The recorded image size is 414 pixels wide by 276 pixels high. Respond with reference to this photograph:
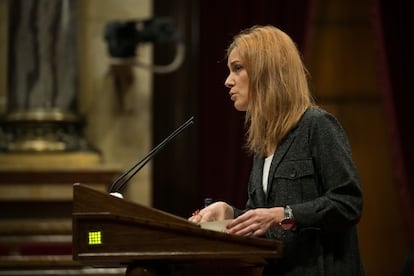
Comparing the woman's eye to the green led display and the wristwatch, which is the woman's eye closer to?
the wristwatch

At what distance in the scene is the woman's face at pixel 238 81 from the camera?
2.15 meters

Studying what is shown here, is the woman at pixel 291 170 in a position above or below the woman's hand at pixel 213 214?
A: above

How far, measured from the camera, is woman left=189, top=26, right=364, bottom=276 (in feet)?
6.34

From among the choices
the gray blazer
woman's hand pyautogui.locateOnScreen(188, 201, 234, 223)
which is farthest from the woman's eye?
woman's hand pyautogui.locateOnScreen(188, 201, 234, 223)

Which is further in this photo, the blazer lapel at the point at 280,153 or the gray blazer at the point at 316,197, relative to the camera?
the blazer lapel at the point at 280,153

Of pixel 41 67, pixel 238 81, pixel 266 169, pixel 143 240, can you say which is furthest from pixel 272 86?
pixel 41 67

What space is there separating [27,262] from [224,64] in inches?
65.5

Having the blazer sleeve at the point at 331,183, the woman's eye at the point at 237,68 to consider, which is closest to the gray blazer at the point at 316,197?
the blazer sleeve at the point at 331,183

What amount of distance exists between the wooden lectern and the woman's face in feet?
1.45

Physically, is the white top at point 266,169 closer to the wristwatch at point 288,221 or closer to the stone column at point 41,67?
the wristwatch at point 288,221

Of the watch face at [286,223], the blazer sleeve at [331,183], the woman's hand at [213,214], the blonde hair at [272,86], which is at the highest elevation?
the blonde hair at [272,86]

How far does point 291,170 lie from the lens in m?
2.04

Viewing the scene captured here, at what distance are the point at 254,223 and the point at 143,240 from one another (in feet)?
0.84

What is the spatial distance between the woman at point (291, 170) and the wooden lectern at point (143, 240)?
87 millimetres
